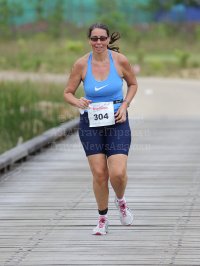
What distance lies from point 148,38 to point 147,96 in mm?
→ 32595

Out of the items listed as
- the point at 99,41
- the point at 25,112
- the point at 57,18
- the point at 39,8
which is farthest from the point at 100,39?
the point at 39,8

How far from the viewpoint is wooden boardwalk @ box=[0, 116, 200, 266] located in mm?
5660

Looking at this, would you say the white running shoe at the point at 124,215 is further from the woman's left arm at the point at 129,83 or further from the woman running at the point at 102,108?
the woman's left arm at the point at 129,83

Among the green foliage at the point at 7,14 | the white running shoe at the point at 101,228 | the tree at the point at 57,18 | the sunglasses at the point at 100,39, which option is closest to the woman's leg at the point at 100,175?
the white running shoe at the point at 101,228

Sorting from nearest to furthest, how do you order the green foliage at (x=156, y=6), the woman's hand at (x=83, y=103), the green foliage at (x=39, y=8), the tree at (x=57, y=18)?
the woman's hand at (x=83, y=103) → the tree at (x=57, y=18) → the green foliage at (x=39, y=8) → the green foliage at (x=156, y=6)

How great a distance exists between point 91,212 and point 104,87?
1700 mm

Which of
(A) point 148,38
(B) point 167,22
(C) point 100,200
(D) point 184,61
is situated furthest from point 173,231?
(B) point 167,22

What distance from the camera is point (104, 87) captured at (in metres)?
6.10

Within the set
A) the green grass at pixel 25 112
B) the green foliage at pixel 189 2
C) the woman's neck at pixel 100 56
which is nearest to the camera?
the woman's neck at pixel 100 56

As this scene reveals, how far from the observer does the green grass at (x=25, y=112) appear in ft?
42.8

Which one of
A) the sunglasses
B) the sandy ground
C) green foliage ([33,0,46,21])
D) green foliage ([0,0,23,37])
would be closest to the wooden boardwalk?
the sunglasses

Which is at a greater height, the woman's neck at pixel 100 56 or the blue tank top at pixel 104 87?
the woman's neck at pixel 100 56

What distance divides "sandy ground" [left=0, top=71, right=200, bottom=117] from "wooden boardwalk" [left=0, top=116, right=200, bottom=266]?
5715 millimetres

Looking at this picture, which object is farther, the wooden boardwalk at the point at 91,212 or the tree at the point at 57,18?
the tree at the point at 57,18
